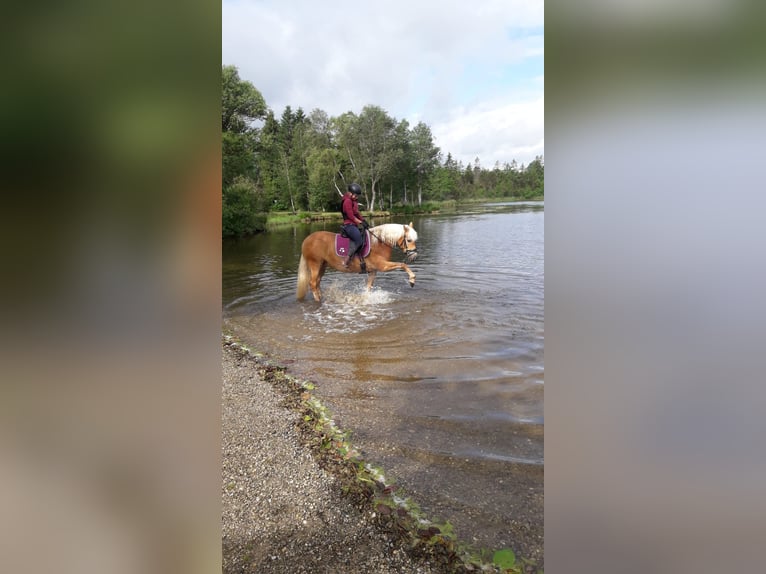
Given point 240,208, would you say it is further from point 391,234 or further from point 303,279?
point 391,234

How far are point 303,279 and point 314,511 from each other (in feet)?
26.0

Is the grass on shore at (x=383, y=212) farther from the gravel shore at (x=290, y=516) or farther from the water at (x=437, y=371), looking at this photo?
the gravel shore at (x=290, y=516)

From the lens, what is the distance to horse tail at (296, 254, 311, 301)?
10.4 m

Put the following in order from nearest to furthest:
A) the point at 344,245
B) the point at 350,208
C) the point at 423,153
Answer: the point at 350,208 < the point at 344,245 < the point at 423,153

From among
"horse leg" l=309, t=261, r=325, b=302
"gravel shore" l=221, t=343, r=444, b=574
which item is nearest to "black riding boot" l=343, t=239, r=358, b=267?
"horse leg" l=309, t=261, r=325, b=302

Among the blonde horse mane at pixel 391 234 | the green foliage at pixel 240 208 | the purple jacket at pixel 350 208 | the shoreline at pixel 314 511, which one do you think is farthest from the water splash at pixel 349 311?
the green foliage at pixel 240 208

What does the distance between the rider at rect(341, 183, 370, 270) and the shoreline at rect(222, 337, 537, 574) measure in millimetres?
6189

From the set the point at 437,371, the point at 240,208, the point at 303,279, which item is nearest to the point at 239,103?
the point at 240,208

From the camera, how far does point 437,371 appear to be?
19.0 feet

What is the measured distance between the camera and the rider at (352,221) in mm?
9656

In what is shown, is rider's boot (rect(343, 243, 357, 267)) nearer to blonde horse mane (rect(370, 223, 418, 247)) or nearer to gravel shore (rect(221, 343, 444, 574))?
blonde horse mane (rect(370, 223, 418, 247))
